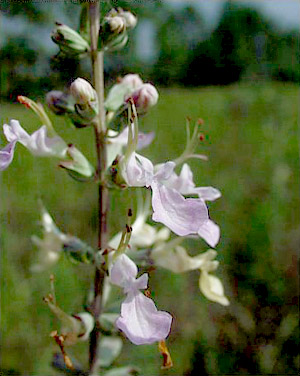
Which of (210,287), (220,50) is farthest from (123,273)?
(220,50)

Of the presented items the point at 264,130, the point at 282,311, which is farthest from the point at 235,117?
the point at 282,311

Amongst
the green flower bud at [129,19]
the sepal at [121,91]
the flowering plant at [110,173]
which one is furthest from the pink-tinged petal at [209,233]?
the green flower bud at [129,19]

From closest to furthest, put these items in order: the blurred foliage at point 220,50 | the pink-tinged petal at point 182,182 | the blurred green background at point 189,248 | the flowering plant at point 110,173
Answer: the flowering plant at point 110,173
the pink-tinged petal at point 182,182
the blurred green background at point 189,248
the blurred foliage at point 220,50

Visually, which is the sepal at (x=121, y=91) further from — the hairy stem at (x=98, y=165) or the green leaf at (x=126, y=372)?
the green leaf at (x=126, y=372)

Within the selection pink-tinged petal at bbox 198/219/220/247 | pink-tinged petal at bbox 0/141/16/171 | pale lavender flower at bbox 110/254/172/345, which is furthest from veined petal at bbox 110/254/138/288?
pink-tinged petal at bbox 0/141/16/171

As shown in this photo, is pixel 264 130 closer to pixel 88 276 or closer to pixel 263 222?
pixel 263 222

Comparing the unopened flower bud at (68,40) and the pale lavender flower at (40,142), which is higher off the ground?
the unopened flower bud at (68,40)
